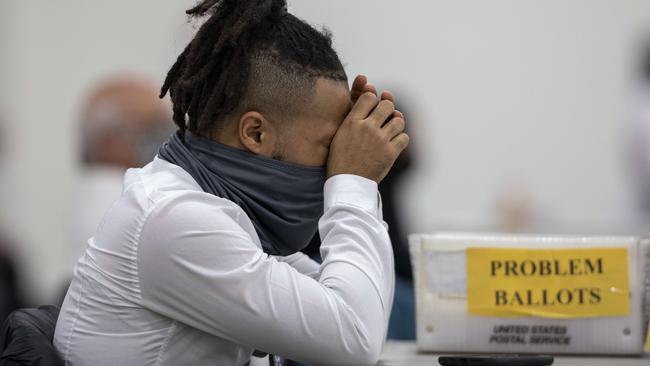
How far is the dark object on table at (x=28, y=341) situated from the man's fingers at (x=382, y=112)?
22.8 inches

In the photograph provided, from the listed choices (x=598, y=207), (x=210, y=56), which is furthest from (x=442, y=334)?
(x=598, y=207)

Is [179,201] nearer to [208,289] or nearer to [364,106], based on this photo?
[208,289]

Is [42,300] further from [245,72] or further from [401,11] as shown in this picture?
[245,72]

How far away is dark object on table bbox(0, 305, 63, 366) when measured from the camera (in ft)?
5.09

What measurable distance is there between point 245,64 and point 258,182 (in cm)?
18

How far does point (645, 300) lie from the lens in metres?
1.94

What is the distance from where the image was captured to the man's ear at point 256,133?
1.69m

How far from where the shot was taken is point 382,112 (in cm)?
173


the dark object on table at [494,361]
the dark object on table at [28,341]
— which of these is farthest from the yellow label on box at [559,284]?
the dark object on table at [28,341]

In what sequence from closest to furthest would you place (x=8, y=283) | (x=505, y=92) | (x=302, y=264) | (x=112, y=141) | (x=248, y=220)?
(x=248, y=220) → (x=302, y=264) → (x=112, y=141) → (x=8, y=283) → (x=505, y=92)

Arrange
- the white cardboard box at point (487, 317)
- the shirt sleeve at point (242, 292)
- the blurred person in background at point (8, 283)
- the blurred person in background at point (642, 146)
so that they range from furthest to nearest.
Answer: the blurred person in background at point (642, 146) < the blurred person in background at point (8, 283) < the white cardboard box at point (487, 317) < the shirt sleeve at point (242, 292)

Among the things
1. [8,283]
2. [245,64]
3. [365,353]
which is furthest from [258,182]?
[8,283]

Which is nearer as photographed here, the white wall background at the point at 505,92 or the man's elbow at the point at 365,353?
the man's elbow at the point at 365,353

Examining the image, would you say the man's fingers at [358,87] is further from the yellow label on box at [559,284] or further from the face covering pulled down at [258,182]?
the yellow label on box at [559,284]
